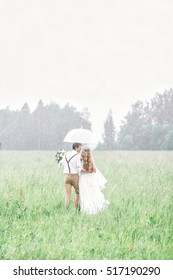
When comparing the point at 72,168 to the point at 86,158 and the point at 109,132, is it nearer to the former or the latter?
the point at 86,158

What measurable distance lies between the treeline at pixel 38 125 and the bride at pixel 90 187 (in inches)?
77.3

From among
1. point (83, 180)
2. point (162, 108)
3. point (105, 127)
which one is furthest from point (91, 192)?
point (162, 108)

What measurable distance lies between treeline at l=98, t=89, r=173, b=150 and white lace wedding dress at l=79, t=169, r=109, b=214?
2.23m

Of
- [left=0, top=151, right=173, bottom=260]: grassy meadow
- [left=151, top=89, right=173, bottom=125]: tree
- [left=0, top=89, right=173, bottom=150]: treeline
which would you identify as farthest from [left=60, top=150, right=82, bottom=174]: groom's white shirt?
[left=151, top=89, right=173, bottom=125]: tree

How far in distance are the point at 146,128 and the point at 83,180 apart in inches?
164

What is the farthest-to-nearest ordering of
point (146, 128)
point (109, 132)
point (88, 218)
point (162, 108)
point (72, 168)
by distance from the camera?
point (146, 128), point (162, 108), point (109, 132), point (72, 168), point (88, 218)

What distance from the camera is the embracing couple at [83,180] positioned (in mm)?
8398

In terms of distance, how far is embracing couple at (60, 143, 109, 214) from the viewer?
8.40 m

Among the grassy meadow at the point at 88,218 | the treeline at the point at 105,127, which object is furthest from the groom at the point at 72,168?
the treeline at the point at 105,127

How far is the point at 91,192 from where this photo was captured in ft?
28.0

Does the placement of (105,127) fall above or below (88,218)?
above

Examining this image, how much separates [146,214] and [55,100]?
3.83 m

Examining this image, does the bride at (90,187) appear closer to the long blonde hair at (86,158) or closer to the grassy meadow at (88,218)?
the long blonde hair at (86,158)

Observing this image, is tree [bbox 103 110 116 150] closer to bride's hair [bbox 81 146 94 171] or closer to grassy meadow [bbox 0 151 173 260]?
grassy meadow [bbox 0 151 173 260]
